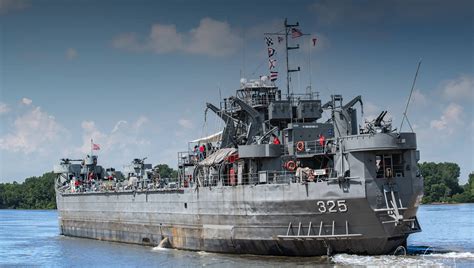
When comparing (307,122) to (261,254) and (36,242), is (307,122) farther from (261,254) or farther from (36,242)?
(36,242)

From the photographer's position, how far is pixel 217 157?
49.3 meters

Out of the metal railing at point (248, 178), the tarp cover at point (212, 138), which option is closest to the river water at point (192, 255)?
the metal railing at point (248, 178)

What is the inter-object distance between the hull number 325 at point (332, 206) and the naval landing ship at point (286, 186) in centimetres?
6

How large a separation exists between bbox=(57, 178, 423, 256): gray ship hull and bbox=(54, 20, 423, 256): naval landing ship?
62 millimetres

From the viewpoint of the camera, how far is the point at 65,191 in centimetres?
7738

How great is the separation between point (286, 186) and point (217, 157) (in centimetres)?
854

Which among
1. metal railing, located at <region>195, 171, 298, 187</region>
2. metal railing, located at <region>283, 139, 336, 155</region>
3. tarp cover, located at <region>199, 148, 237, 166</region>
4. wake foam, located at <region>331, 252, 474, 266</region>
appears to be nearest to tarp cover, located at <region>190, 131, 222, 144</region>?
tarp cover, located at <region>199, 148, 237, 166</region>

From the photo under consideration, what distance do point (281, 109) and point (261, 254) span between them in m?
10.6

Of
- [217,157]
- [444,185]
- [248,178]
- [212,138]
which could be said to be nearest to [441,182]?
[444,185]

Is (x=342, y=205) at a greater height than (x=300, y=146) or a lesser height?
lesser

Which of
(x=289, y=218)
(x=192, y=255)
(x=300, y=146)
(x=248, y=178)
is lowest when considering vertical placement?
(x=192, y=255)

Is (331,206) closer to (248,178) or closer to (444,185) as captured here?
(248,178)

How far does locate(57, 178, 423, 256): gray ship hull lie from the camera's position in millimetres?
40188

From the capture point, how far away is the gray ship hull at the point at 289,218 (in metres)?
40.2
